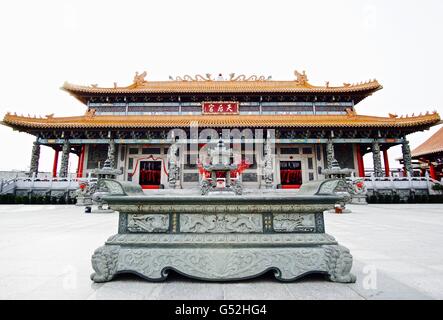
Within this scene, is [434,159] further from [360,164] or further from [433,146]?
[360,164]

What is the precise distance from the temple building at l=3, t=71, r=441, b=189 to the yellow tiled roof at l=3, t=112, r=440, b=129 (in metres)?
0.05

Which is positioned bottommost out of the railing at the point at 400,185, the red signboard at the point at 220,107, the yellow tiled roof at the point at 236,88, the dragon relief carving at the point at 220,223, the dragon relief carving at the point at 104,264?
the dragon relief carving at the point at 104,264

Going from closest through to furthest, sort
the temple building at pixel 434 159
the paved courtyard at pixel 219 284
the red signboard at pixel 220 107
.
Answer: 1. the paved courtyard at pixel 219 284
2. the red signboard at pixel 220 107
3. the temple building at pixel 434 159

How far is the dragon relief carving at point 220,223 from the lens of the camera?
1.88 metres

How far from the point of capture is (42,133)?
14016 mm

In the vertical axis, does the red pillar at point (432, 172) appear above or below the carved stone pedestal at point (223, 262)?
above

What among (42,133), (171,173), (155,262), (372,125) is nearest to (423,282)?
(155,262)

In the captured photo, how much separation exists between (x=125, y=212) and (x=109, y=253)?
33 cm

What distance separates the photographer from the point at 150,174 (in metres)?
15.2

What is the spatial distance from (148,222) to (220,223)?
61 centimetres

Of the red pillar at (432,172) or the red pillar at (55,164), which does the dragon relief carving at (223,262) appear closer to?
the red pillar at (55,164)

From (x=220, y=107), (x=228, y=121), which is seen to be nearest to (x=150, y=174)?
(x=228, y=121)

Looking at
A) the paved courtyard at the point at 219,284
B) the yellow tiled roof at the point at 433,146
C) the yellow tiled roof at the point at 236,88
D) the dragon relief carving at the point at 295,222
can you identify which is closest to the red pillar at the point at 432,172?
the yellow tiled roof at the point at 433,146

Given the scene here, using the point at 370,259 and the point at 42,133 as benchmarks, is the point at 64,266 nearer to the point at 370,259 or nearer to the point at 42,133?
the point at 370,259
